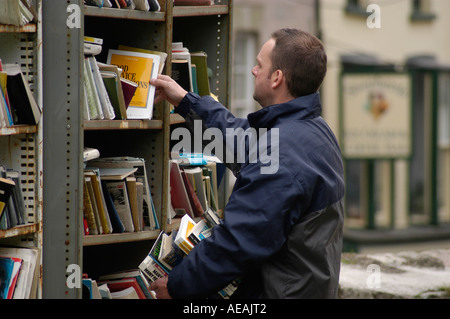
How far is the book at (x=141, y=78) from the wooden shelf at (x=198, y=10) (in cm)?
33

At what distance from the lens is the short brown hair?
10.6 ft

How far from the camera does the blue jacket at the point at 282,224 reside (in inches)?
118

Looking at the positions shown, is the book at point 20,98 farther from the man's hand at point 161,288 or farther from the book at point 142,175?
the man's hand at point 161,288

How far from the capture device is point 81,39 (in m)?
3.55

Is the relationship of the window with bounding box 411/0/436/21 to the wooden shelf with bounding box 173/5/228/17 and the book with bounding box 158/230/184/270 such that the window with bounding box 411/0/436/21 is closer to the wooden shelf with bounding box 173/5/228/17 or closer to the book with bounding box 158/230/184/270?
the wooden shelf with bounding box 173/5/228/17

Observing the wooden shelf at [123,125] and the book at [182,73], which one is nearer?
the wooden shelf at [123,125]

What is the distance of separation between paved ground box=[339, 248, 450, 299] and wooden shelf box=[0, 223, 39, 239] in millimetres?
2253

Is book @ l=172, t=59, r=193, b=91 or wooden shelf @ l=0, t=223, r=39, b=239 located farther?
book @ l=172, t=59, r=193, b=91

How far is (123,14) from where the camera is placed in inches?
149

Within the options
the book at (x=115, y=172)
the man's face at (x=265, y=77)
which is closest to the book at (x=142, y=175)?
the book at (x=115, y=172)

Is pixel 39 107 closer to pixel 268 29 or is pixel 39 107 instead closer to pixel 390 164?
pixel 268 29

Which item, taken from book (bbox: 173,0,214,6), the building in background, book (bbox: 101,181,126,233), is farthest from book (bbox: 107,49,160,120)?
the building in background
